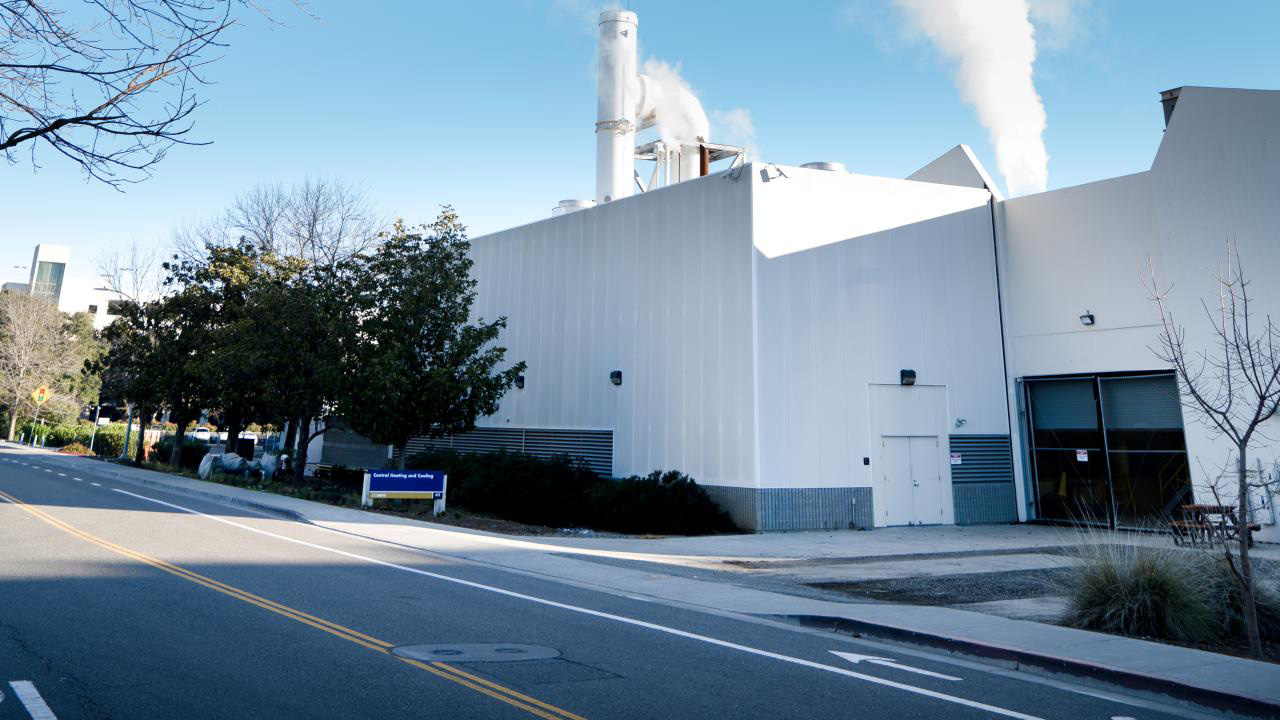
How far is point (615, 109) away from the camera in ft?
104

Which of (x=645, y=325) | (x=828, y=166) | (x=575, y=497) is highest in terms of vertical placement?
(x=828, y=166)

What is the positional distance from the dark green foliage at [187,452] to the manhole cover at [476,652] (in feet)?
123

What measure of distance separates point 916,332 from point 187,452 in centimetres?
3678

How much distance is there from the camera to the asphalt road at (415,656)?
18.7 ft

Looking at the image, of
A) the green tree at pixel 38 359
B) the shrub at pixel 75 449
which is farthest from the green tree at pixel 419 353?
the green tree at pixel 38 359

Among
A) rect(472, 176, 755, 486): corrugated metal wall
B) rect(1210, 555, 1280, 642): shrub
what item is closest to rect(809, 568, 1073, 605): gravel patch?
rect(1210, 555, 1280, 642): shrub

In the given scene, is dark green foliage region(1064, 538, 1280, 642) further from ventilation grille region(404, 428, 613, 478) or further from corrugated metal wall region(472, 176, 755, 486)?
ventilation grille region(404, 428, 613, 478)

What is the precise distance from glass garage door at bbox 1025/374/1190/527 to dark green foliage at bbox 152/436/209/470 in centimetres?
3613

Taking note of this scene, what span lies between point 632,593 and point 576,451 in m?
14.5

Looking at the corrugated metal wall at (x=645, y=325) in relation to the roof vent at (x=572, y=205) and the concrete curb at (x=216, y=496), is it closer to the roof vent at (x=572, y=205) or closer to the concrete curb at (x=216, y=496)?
the roof vent at (x=572, y=205)

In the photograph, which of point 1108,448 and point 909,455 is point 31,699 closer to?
point 909,455

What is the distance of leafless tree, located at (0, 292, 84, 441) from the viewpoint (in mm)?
63531

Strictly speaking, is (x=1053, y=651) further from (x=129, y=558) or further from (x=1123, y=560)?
(x=129, y=558)

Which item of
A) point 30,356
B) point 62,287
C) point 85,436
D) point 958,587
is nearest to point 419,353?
point 958,587
